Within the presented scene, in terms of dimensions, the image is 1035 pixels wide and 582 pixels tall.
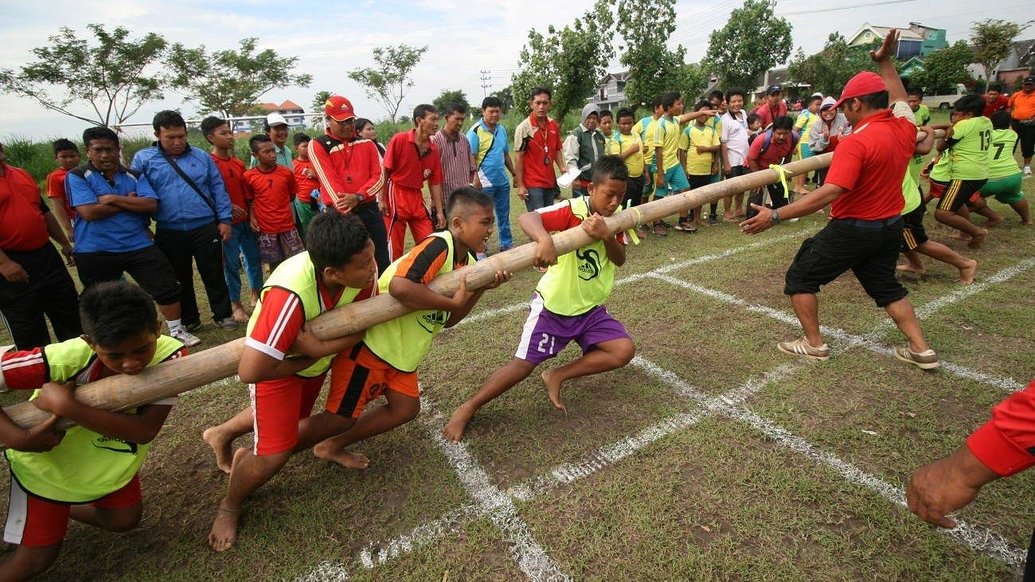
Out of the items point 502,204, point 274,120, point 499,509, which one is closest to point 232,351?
point 499,509

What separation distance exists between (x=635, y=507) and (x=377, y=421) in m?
1.45

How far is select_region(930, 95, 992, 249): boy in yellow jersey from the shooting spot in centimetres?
576

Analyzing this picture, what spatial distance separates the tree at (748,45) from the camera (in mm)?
34906

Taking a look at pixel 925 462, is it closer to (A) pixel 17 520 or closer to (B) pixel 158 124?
(A) pixel 17 520

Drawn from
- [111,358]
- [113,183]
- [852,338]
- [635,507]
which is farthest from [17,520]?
[852,338]

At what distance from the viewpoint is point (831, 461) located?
2723 millimetres

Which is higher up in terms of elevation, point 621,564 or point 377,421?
point 377,421

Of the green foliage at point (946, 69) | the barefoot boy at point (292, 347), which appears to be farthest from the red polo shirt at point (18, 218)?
the green foliage at point (946, 69)

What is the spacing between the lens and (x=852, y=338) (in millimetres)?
4105

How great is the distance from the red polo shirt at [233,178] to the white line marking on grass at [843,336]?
4715 mm

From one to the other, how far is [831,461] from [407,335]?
2.41m

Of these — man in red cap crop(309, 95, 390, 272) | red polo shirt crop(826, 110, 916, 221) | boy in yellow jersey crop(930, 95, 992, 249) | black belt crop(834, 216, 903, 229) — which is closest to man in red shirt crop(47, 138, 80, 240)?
man in red cap crop(309, 95, 390, 272)

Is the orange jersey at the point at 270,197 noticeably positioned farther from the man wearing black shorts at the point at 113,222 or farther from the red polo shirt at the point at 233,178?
the man wearing black shorts at the point at 113,222

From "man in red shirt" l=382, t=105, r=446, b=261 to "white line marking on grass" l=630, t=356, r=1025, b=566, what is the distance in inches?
118
